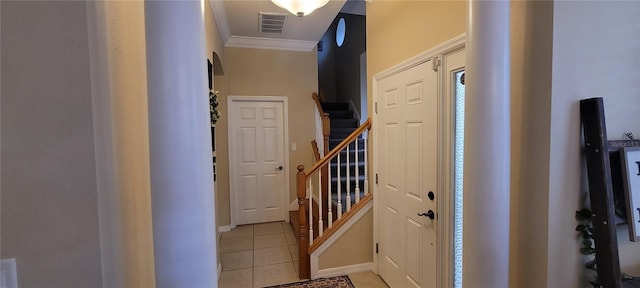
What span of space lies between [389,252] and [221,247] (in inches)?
84.9

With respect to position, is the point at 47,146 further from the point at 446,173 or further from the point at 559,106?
the point at 446,173

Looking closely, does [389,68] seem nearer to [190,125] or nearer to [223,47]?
[190,125]

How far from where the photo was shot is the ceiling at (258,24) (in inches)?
119

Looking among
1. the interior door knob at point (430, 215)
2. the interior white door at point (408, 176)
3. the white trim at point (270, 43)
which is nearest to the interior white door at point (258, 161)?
the white trim at point (270, 43)

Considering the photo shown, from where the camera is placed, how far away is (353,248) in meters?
2.87

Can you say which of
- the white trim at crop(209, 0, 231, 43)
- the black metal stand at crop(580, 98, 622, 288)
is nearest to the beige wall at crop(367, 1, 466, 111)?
the black metal stand at crop(580, 98, 622, 288)

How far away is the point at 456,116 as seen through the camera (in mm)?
1803

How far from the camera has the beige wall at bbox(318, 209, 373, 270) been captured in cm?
280

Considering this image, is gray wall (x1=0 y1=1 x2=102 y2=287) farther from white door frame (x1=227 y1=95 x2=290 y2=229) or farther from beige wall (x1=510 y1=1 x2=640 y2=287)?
white door frame (x1=227 y1=95 x2=290 y2=229)

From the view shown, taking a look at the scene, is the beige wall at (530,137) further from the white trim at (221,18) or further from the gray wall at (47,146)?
the white trim at (221,18)

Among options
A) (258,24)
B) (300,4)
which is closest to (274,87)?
(258,24)

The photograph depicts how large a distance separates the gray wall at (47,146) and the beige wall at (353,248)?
2329 millimetres

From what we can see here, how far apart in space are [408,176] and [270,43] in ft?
9.92

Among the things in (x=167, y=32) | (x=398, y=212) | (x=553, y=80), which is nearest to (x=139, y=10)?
(x=167, y=32)
